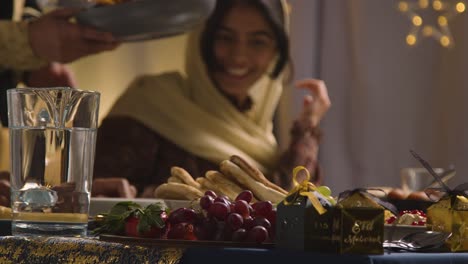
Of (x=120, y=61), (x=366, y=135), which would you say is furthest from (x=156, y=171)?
(x=366, y=135)

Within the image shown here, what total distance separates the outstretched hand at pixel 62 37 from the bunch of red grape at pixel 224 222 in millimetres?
2759

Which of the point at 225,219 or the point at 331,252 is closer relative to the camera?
the point at 331,252

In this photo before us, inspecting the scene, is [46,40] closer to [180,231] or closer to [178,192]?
[178,192]

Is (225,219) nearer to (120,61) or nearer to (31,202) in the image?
(31,202)

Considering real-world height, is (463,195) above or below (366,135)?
above

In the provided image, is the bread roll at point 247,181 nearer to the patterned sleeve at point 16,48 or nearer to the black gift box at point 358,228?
the black gift box at point 358,228

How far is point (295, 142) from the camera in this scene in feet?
15.1

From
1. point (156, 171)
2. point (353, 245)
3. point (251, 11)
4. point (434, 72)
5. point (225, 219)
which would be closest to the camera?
point (353, 245)

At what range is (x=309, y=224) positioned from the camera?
1.14 metres

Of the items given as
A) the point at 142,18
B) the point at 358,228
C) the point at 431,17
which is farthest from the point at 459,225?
the point at 431,17

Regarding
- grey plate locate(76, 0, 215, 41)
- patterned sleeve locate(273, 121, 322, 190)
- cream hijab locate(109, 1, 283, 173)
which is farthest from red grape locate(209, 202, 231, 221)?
patterned sleeve locate(273, 121, 322, 190)

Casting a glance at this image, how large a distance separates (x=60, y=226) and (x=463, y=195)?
50 centimetres

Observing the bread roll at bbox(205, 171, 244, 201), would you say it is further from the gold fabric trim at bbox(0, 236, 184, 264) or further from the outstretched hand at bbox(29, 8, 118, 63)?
the outstretched hand at bbox(29, 8, 118, 63)

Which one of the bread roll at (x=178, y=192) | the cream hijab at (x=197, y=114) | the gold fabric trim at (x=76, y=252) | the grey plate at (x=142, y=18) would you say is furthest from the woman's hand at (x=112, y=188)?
the cream hijab at (x=197, y=114)
